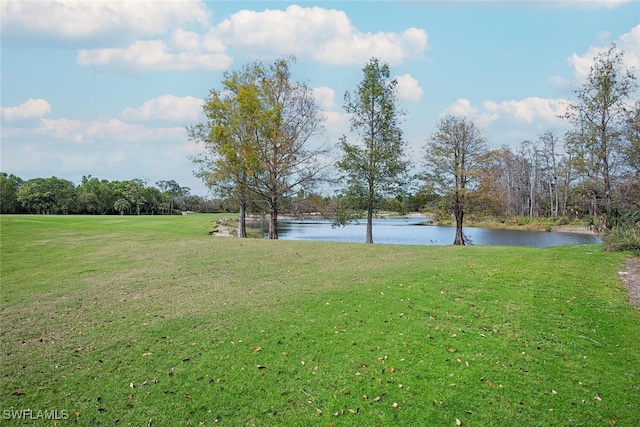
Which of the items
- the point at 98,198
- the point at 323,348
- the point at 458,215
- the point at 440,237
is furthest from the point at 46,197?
the point at 323,348

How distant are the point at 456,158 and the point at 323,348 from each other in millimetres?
22911

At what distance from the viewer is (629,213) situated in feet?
53.6

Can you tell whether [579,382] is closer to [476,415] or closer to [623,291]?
[476,415]

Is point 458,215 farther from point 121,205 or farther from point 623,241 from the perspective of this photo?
point 121,205

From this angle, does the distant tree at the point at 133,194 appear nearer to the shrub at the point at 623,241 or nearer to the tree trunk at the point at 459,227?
the tree trunk at the point at 459,227

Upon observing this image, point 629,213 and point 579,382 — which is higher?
point 629,213

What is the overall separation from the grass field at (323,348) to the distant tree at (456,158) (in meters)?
15.8

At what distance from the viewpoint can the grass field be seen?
12.9 feet

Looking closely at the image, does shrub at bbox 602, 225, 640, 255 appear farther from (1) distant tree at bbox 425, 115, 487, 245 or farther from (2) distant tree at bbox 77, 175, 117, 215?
(2) distant tree at bbox 77, 175, 117, 215

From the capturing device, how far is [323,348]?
5.22 meters

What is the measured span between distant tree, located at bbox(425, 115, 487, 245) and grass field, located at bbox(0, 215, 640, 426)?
51.7 ft

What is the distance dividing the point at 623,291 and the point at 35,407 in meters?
10.2

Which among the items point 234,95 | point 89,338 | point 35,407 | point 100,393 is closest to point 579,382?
point 100,393

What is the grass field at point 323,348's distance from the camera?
394cm
